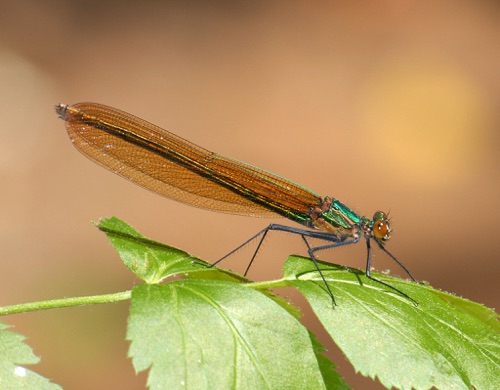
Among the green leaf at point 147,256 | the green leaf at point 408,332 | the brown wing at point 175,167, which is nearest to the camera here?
the green leaf at point 408,332

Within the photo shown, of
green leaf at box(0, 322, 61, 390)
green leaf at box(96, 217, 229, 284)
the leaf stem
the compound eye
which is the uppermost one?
the compound eye

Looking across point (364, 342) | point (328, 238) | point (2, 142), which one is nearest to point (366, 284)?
point (364, 342)

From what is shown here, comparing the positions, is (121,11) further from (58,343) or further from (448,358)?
(448,358)

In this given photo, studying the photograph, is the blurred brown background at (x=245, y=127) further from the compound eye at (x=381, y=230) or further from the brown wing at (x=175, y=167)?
the compound eye at (x=381, y=230)

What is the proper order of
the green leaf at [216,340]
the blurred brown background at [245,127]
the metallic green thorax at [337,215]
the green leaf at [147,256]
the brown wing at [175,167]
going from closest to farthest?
the green leaf at [216,340] → the green leaf at [147,256] → the brown wing at [175,167] → the metallic green thorax at [337,215] → the blurred brown background at [245,127]

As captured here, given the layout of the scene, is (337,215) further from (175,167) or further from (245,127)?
(245,127)

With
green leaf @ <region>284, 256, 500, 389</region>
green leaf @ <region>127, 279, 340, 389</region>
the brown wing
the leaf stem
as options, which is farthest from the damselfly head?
the leaf stem

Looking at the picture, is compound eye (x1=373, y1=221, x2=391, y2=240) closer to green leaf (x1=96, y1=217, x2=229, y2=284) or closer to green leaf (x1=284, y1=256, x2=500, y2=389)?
green leaf (x1=284, y1=256, x2=500, y2=389)

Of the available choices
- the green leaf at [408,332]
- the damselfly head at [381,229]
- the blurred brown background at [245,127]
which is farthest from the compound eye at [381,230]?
the blurred brown background at [245,127]
